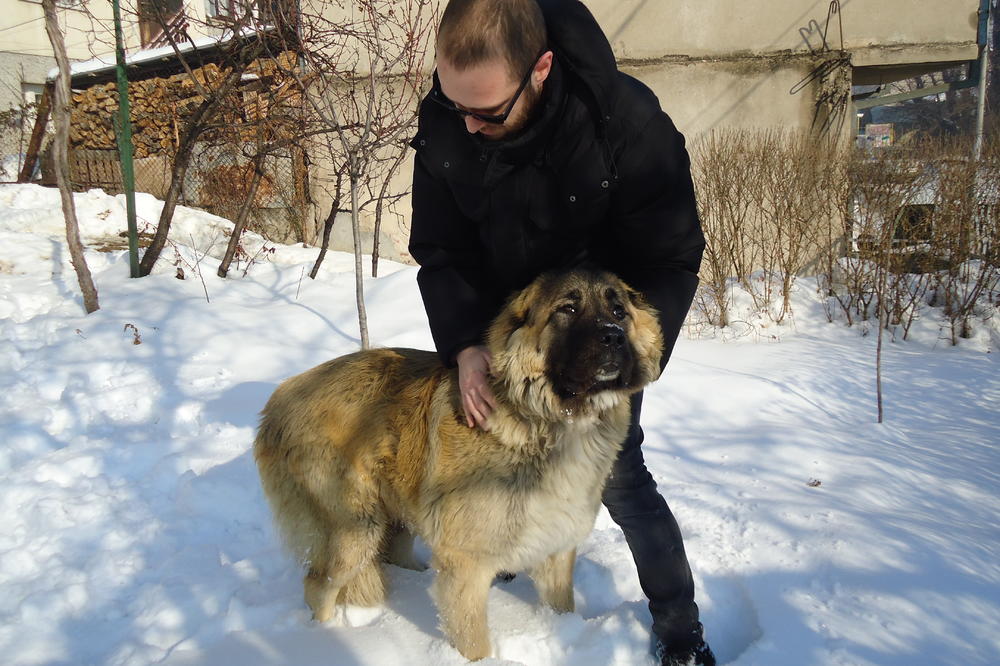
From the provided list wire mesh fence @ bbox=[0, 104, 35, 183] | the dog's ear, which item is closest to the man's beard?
the dog's ear

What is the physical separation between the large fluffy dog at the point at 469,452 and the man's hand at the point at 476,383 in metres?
0.04

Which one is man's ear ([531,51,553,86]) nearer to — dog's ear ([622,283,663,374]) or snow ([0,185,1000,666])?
dog's ear ([622,283,663,374])

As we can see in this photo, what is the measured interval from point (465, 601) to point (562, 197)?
4.65ft

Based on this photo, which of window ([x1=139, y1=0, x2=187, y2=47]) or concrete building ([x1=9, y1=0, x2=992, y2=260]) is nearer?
window ([x1=139, y1=0, x2=187, y2=47])

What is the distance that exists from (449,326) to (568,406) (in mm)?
498

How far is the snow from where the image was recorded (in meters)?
2.32

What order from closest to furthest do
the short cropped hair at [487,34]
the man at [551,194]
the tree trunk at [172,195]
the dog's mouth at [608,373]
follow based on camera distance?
the short cropped hair at [487,34] → the man at [551,194] → the dog's mouth at [608,373] → the tree trunk at [172,195]

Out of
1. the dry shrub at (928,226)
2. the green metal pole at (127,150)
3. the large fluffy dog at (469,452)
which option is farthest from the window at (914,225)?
the green metal pole at (127,150)

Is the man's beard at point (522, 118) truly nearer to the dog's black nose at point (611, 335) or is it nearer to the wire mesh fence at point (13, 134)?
the dog's black nose at point (611, 335)

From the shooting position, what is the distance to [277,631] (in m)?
2.42

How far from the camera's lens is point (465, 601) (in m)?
2.17

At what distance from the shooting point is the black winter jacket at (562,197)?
5.93 feet

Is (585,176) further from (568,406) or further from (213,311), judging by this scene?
(213,311)

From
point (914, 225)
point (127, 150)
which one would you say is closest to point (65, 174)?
point (127, 150)
